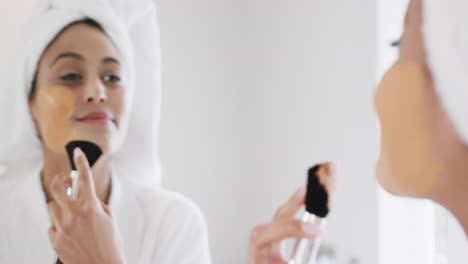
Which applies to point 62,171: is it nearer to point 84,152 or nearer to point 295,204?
point 84,152

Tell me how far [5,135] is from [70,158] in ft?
0.26

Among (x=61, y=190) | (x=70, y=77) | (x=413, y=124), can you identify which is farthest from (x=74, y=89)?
(x=413, y=124)

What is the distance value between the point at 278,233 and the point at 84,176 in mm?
225

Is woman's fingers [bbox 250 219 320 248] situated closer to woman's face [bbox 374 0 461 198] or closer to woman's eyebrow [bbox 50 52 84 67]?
woman's face [bbox 374 0 461 198]

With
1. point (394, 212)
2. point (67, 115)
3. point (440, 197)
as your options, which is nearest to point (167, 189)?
point (67, 115)

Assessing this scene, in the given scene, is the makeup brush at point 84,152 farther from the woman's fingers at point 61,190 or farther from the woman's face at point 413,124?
the woman's face at point 413,124

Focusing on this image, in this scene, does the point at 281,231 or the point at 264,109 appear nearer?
the point at 281,231

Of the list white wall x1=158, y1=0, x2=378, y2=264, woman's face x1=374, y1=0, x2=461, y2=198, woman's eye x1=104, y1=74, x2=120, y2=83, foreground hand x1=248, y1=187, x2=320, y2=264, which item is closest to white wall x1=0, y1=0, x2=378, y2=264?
white wall x1=158, y1=0, x2=378, y2=264

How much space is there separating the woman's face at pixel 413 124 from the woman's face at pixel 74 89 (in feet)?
1.13

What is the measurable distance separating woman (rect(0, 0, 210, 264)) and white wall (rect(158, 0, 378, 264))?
0.10 meters

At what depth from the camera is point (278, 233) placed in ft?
1.93

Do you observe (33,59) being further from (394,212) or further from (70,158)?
(394,212)

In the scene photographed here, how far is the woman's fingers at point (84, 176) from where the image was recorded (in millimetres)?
644

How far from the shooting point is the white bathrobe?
658mm
